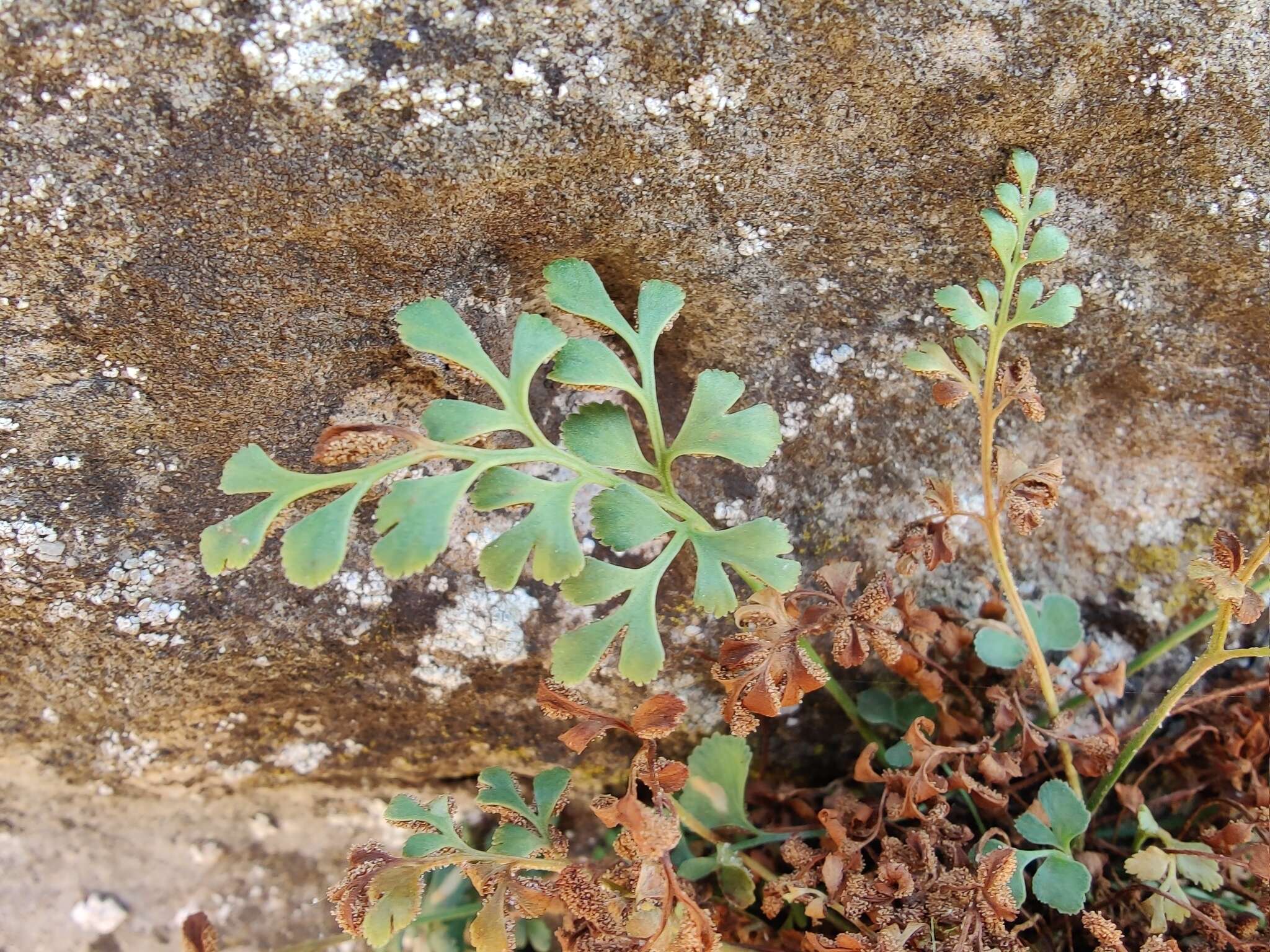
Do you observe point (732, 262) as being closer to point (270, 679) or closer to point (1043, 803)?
point (1043, 803)

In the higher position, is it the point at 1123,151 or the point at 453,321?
the point at 1123,151

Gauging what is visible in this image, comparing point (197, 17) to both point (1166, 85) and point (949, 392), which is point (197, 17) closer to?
point (949, 392)

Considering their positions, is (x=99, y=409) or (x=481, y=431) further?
(x=99, y=409)

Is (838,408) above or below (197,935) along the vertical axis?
above

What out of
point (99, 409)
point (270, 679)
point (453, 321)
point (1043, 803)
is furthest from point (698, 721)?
point (99, 409)

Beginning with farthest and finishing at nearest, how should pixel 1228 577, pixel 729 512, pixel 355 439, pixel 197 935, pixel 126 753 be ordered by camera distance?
pixel 126 753
pixel 729 512
pixel 197 935
pixel 1228 577
pixel 355 439

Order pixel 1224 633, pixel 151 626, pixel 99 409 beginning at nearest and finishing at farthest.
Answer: pixel 1224 633
pixel 99 409
pixel 151 626

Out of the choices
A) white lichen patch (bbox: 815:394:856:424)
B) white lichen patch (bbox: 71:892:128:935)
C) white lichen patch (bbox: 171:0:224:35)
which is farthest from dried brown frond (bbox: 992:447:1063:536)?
white lichen patch (bbox: 71:892:128:935)

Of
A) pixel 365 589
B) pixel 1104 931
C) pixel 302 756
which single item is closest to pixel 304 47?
pixel 365 589
